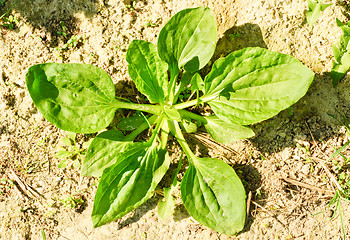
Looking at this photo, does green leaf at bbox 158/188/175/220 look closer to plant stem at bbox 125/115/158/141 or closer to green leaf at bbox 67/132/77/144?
plant stem at bbox 125/115/158/141

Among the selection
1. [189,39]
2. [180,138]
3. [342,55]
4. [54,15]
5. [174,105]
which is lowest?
[180,138]

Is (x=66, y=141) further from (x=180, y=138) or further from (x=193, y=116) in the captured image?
(x=193, y=116)

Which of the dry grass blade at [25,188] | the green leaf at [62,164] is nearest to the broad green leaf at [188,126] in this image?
the green leaf at [62,164]

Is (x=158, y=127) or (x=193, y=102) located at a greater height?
(x=193, y=102)

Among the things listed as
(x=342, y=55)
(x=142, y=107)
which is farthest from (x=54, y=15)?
(x=342, y=55)

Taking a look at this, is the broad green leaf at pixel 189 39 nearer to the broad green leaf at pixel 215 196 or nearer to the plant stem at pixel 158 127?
the plant stem at pixel 158 127

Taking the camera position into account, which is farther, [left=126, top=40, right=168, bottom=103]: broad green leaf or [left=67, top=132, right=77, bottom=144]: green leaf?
[left=67, top=132, right=77, bottom=144]: green leaf

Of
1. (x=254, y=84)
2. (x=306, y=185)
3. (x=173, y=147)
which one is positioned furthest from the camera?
(x=173, y=147)

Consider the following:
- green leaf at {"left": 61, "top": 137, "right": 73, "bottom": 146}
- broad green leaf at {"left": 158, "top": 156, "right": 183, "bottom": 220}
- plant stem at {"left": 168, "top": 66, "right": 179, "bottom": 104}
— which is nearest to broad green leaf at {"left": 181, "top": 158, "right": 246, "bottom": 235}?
broad green leaf at {"left": 158, "top": 156, "right": 183, "bottom": 220}

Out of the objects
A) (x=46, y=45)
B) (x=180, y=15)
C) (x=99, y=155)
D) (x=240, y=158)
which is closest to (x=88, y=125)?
(x=99, y=155)
